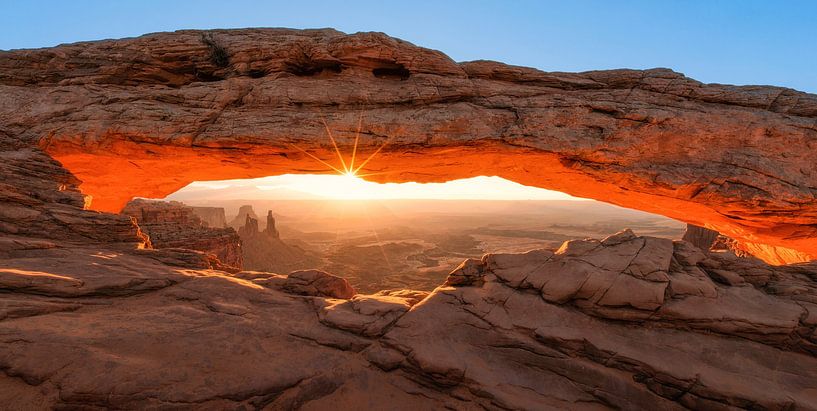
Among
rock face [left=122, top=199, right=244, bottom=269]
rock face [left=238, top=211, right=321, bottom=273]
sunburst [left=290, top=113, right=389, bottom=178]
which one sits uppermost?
sunburst [left=290, top=113, right=389, bottom=178]

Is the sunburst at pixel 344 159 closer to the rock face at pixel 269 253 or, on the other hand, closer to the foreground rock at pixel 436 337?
the foreground rock at pixel 436 337

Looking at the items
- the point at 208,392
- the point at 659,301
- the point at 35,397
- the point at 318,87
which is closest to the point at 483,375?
the point at 659,301

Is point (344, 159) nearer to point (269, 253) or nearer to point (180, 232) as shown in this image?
point (180, 232)

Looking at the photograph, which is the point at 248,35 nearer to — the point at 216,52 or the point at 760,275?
the point at 216,52

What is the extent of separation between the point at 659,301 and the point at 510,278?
Answer: 3605 mm

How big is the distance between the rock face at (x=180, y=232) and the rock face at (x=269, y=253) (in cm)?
796

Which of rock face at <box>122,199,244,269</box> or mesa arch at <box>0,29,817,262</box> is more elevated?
mesa arch at <box>0,29,817,262</box>

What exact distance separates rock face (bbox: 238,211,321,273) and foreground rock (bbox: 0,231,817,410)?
32096 mm

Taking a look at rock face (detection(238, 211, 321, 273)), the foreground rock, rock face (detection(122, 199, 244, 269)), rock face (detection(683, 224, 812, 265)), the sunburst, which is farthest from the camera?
rock face (detection(238, 211, 321, 273))

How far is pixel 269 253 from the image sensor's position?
43.0 meters

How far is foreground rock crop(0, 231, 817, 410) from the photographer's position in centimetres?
588

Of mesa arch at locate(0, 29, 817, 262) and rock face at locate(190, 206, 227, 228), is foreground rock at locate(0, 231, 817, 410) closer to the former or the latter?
mesa arch at locate(0, 29, 817, 262)

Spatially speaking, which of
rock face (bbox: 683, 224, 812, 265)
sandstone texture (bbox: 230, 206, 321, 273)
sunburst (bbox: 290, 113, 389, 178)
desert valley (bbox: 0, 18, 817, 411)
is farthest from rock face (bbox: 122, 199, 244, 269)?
rock face (bbox: 683, 224, 812, 265)

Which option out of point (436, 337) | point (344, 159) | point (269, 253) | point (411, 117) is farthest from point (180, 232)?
point (436, 337)
